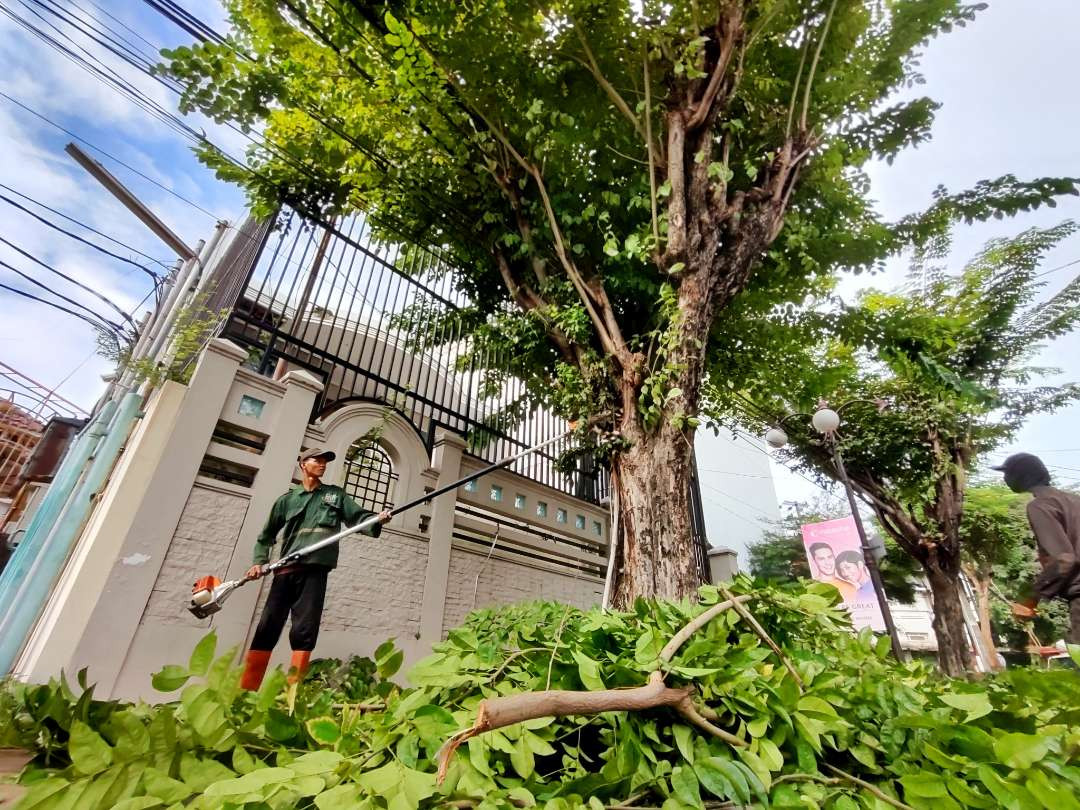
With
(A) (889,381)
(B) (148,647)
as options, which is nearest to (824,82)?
(B) (148,647)

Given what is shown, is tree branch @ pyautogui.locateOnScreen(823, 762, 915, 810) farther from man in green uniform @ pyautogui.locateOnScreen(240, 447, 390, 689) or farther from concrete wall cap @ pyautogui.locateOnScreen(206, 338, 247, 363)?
concrete wall cap @ pyautogui.locateOnScreen(206, 338, 247, 363)

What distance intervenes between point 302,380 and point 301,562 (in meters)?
1.59

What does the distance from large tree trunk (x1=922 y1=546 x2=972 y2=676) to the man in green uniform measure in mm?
11548

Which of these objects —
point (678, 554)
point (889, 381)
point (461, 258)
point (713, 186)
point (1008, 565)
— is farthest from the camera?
point (1008, 565)

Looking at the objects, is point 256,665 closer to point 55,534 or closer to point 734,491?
point 55,534

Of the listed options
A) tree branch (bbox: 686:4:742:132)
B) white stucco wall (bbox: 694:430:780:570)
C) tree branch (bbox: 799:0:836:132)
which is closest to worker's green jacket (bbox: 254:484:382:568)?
tree branch (bbox: 686:4:742:132)

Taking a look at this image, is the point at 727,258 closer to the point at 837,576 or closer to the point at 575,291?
the point at 575,291

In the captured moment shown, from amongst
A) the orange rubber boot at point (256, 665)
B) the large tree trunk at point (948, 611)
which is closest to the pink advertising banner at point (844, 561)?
the large tree trunk at point (948, 611)

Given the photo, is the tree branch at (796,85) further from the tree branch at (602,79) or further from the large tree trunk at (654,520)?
the large tree trunk at (654,520)

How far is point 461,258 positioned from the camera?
5250mm

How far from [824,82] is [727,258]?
76.8 inches

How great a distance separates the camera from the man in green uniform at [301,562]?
3.01 meters

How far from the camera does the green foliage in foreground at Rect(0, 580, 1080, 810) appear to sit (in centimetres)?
53

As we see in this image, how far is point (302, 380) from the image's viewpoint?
12.9 ft
